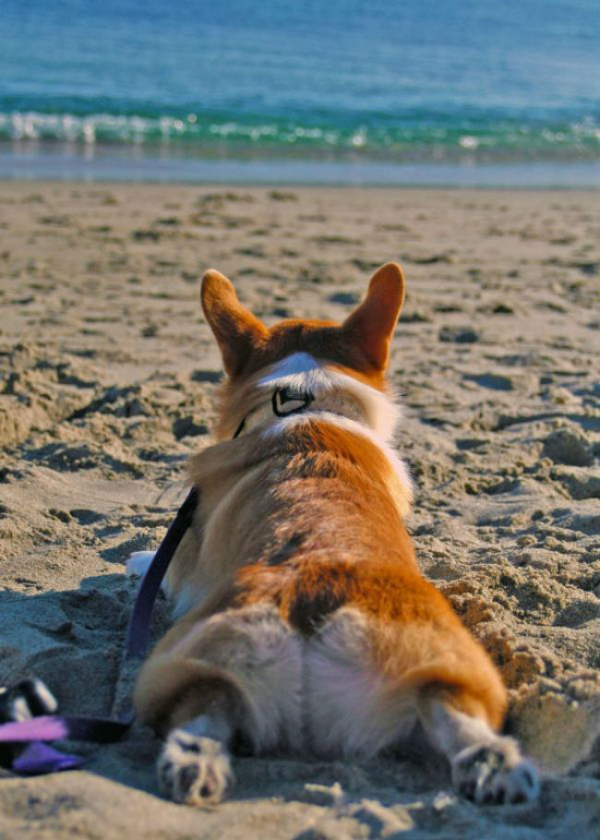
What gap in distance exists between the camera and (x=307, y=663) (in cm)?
263

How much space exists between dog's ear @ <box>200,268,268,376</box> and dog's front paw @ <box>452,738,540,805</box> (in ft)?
6.53

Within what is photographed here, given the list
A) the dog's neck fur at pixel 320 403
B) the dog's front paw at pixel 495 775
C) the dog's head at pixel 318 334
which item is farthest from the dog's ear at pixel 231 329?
the dog's front paw at pixel 495 775

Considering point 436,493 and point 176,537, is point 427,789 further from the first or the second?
point 436,493

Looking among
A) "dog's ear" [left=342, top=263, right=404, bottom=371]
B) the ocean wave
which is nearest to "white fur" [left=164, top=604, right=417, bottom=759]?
"dog's ear" [left=342, top=263, right=404, bottom=371]

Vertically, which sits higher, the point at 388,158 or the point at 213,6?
the point at 213,6

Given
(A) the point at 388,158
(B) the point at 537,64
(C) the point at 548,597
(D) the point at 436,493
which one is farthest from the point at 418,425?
(B) the point at 537,64

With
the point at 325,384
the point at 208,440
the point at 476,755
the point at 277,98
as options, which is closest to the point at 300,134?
the point at 277,98

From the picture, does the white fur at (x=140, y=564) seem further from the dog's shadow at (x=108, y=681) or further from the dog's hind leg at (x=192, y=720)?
the dog's hind leg at (x=192, y=720)

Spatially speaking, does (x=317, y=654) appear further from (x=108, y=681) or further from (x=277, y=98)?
(x=277, y=98)

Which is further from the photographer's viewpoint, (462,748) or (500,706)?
(500,706)

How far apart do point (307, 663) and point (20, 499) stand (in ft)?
7.80

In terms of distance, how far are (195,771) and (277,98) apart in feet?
67.6

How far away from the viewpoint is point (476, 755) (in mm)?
2494

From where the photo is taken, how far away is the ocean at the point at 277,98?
53.2 feet
